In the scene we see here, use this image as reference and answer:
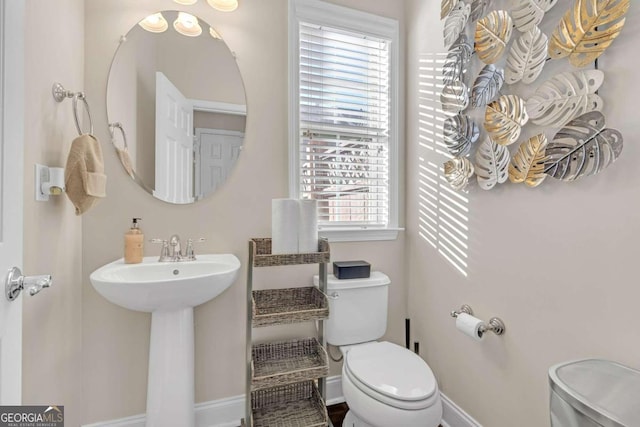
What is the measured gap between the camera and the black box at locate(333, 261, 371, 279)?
1738 mm

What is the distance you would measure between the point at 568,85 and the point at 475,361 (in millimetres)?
1238

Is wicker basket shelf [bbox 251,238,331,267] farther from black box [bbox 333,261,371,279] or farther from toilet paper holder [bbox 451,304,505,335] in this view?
toilet paper holder [bbox 451,304,505,335]

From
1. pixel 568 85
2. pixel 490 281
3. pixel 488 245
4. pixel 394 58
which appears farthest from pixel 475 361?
pixel 394 58

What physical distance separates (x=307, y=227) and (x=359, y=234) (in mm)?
531

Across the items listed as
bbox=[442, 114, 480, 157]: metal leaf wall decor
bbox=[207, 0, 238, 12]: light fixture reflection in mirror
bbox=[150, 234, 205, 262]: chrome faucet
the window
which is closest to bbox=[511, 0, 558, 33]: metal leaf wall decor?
bbox=[442, 114, 480, 157]: metal leaf wall decor

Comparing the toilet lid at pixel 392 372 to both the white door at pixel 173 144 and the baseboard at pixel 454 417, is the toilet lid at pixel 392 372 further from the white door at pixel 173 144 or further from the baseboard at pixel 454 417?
the white door at pixel 173 144

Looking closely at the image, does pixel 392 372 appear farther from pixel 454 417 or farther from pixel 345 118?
pixel 345 118

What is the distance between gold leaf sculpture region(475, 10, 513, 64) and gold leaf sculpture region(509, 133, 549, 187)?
1.45 feet

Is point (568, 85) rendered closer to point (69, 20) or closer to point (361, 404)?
point (361, 404)

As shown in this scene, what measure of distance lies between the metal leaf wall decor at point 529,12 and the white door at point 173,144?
1.54 m

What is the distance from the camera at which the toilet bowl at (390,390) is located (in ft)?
3.79

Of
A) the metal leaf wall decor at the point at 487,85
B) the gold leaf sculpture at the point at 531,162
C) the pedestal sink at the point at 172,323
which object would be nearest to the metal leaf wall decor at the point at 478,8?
the metal leaf wall decor at the point at 487,85

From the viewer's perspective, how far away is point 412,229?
199 centimetres

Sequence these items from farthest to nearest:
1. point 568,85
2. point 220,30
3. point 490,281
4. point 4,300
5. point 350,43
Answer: point 350,43 → point 220,30 → point 490,281 → point 568,85 → point 4,300
